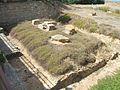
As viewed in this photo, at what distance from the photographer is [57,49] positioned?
14391mm

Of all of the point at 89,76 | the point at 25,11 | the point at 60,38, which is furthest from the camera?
the point at 25,11

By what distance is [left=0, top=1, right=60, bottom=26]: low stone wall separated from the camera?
20.1 metres

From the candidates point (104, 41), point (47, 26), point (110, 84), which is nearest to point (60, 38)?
point (47, 26)

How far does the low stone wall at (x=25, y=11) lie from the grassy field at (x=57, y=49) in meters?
2.90

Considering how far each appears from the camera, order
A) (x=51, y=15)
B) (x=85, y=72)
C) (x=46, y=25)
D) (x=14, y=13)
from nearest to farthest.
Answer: (x=85, y=72) < (x=46, y=25) < (x=14, y=13) < (x=51, y=15)

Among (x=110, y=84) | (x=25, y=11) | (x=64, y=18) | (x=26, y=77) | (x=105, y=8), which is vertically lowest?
(x=105, y=8)

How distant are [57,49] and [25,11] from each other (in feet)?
24.1

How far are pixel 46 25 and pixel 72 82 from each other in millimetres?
5977

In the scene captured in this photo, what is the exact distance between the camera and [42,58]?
13969 mm

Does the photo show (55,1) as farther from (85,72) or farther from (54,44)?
(85,72)

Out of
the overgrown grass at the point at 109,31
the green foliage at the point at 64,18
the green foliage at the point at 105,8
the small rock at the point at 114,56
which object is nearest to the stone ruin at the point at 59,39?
the small rock at the point at 114,56

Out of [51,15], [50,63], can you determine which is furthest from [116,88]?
[51,15]

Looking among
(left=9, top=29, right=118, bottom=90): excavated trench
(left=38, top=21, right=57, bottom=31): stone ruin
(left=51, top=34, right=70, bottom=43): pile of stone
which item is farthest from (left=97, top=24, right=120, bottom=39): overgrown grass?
(left=51, top=34, right=70, bottom=43): pile of stone

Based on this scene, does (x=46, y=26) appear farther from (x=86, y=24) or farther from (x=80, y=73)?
(x=80, y=73)
